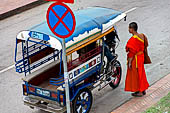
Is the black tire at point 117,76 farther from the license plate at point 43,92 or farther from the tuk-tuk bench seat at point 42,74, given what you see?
the license plate at point 43,92

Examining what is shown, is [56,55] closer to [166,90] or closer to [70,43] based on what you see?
[70,43]

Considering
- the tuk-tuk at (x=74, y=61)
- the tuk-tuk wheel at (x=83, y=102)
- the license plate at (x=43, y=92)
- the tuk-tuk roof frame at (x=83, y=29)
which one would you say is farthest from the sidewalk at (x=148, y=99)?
the tuk-tuk roof frame at (x=83, y=29)

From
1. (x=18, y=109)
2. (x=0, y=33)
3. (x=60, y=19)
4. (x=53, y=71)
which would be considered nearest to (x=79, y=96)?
(x=53, y=71)

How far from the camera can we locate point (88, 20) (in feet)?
25.0

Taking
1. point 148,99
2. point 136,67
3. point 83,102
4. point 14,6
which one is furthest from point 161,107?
point 14,6

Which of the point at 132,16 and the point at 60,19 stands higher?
the point at 60,19

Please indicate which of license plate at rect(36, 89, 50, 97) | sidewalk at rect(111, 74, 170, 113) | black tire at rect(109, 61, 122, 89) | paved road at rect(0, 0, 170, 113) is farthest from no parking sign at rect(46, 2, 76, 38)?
black tire at rect(109, 61, 122, 89)

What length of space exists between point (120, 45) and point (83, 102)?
12.7 feet

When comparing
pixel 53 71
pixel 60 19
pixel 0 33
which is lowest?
pixel 0 33

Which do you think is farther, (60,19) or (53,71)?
(53,71)

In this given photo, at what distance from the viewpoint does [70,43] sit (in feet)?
22.6

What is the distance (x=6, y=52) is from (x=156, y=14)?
5488 millimetres

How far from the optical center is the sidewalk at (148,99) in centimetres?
767

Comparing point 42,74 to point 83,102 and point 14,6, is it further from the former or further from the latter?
point 14,6
